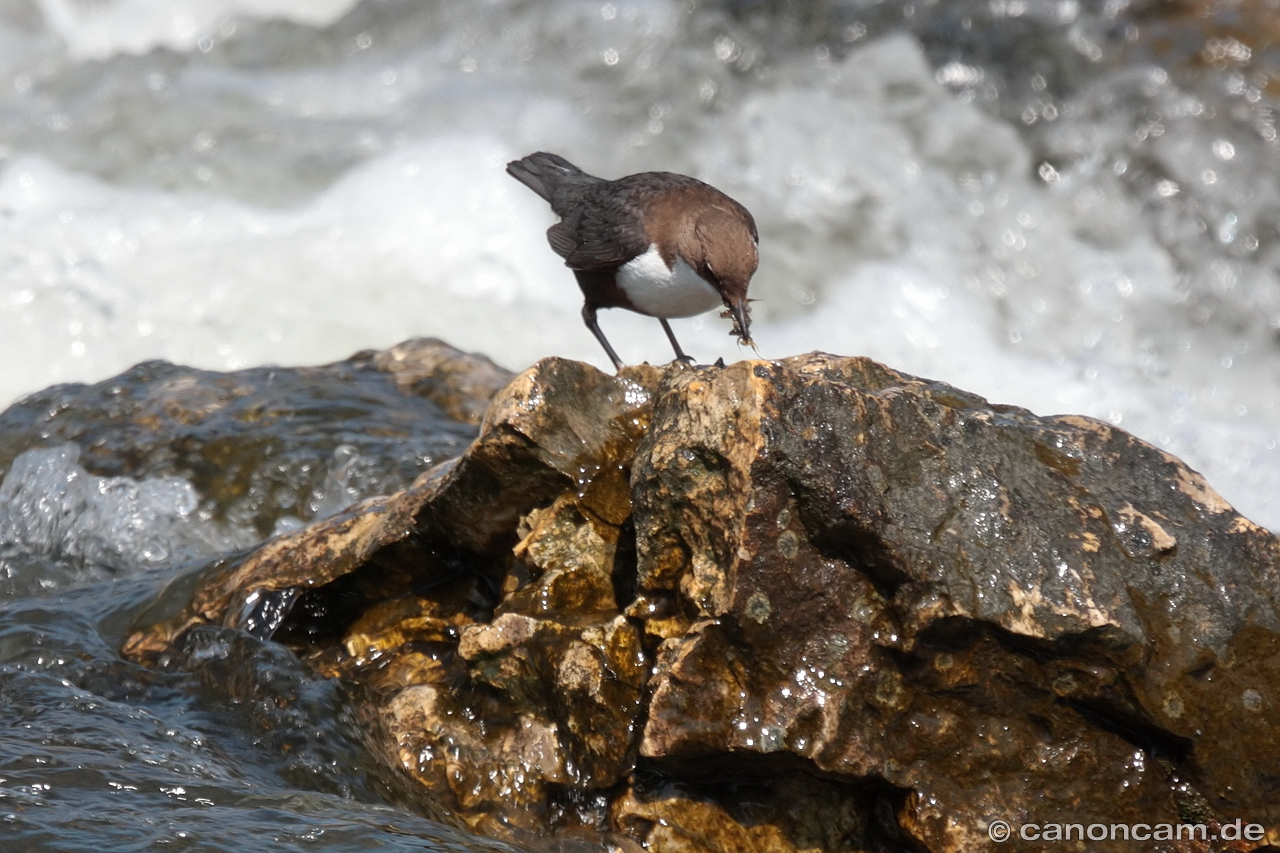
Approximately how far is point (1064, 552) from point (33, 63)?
9610 mm

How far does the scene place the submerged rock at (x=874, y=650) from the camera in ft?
8.34

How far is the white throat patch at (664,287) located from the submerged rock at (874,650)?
1.25 m

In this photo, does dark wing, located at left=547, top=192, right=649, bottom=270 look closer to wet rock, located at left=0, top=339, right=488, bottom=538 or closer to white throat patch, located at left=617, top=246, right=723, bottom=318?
white throat patch, located at left=617, top=246, right=723, bottom=318

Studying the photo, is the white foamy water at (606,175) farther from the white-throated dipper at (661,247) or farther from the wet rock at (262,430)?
the white-throated dipper at (661,247)

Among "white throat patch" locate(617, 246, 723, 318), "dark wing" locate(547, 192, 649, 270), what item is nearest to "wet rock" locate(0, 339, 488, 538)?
"dark wing" locate(547, 192, 649, 270)

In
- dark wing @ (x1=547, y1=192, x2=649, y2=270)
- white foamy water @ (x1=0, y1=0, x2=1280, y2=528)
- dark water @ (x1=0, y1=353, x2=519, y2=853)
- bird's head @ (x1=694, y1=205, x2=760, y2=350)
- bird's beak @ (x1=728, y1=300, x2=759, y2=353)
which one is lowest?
dark water @ (x1=0, y1=353, x2=519, y2=853)

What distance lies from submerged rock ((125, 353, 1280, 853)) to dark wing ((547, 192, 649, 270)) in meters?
1.51

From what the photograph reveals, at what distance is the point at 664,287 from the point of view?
4.20 meters

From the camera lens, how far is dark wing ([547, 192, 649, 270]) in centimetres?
430

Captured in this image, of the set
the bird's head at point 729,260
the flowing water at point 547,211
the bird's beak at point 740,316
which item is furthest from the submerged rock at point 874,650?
the flowing water at point 547,211

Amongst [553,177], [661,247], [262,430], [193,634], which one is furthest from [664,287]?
[193,634]

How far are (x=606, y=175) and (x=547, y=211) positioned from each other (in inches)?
31.0

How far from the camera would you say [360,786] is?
2.76 meters

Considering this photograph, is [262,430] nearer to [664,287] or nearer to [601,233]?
[601,233]
